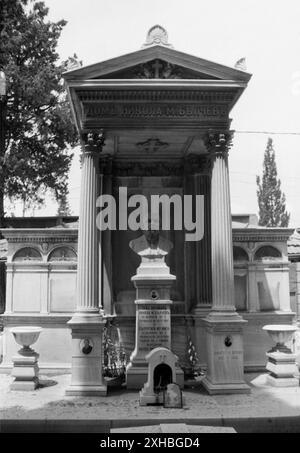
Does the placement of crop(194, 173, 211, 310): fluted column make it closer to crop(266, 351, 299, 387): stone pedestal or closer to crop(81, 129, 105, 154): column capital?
crop(266, 351, 299, 387): stone pedestal

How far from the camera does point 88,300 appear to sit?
10703 millimetres

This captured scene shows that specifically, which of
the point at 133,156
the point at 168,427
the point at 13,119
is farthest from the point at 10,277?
the point at 13,119

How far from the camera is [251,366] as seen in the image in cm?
1313

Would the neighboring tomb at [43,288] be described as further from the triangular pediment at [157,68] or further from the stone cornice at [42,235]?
the triangular pediment at [157,68]

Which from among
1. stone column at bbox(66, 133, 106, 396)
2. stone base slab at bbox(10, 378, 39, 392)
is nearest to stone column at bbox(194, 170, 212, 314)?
stone column at bbox(66, 133, 106, 396)

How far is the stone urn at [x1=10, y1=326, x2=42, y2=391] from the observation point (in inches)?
424

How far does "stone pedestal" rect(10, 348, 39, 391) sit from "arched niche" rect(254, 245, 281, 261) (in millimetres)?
6362

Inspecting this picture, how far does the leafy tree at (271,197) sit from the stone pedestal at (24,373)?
117ft

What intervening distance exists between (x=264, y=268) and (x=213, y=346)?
3709 mm

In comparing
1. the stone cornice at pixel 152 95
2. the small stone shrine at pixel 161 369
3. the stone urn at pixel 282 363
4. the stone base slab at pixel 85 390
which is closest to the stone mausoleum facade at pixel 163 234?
the stone cornice at pixel 152 95

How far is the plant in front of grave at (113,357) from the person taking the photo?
39.1ft

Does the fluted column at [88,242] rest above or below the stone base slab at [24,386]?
above

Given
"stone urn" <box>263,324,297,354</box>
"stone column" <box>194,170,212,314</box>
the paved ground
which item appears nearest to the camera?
the paved ground
